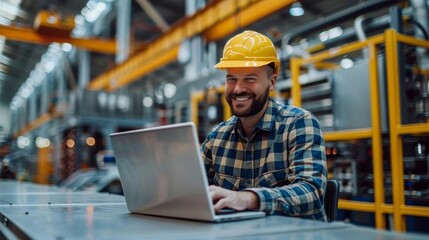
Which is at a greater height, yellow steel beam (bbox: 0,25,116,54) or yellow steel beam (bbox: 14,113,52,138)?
yellow steel beam (bbox: 0,25,116,54)

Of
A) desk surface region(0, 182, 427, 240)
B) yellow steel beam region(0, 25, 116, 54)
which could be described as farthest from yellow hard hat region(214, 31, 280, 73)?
yellow steel beam region(0, 25, 116, 54)

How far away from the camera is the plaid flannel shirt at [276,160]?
4.84 feet

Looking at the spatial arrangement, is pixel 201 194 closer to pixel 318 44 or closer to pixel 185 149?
pixel 185 149

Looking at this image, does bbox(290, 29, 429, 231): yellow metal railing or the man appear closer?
the man

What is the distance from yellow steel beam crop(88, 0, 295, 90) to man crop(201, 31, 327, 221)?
4085mm

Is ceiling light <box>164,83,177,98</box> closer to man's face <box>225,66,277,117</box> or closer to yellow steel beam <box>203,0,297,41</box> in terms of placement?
yellow steel beam <box>203,0,297,41</box>

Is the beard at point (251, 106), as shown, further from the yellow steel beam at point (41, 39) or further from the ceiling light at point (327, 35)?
the yellow steel beam at point (41, 39)

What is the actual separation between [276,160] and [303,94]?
2801 millimetres

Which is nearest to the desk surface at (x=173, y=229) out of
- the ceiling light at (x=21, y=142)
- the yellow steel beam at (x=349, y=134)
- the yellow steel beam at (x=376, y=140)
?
the yellow steel beam at (x=376, y=140)

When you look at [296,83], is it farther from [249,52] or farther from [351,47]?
[249,52]

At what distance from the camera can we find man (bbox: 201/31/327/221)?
1579 mm

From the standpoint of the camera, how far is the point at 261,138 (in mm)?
1828

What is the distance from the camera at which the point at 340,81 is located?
3.90 m

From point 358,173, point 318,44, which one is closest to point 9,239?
point 358,173
